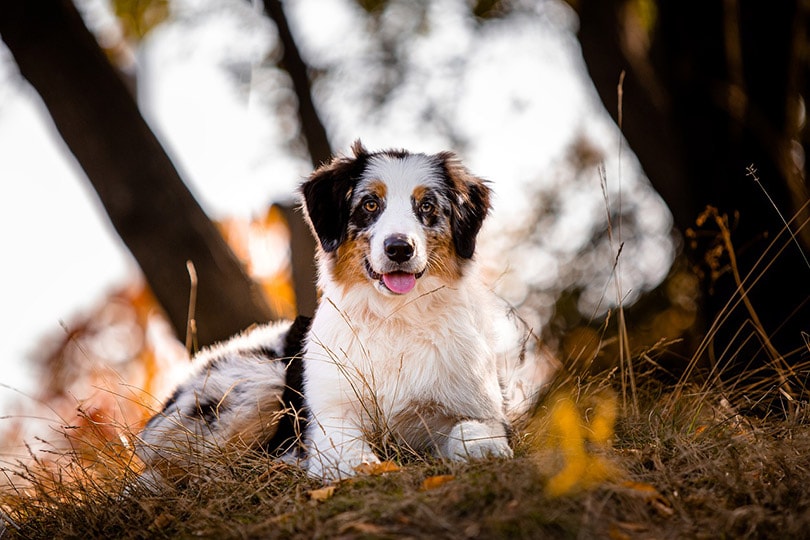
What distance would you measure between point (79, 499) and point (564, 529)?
7.19 ft

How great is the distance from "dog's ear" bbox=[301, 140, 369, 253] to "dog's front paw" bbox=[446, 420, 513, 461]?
3.94ft

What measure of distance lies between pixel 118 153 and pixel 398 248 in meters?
2.85

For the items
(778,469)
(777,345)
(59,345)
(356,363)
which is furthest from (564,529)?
(59,345)

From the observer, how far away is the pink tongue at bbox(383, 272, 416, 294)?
162 inches

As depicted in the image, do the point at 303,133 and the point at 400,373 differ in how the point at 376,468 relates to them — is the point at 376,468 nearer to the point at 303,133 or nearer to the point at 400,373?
the point at 400,373

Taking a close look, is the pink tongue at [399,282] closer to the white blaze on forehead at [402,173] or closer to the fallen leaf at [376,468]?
the white blaze on forehead at [402,173]

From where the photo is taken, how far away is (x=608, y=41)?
7551 mm

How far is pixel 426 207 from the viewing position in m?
4.36

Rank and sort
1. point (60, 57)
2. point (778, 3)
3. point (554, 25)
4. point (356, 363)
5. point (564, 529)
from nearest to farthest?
point (564, 529)
point (356, 363)
point (60, 57)
point (778, 3)
point (554, 25)

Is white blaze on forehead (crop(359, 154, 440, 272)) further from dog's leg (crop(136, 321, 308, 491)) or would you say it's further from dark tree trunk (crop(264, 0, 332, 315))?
dark tree trunk (crop(264, 0, 332, 315))

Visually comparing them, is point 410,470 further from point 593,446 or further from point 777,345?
point 777,345

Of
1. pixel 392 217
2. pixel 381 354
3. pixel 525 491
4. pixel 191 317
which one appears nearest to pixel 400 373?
pixel 381 354

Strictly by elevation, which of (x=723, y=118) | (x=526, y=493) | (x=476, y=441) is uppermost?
(x=526, y=493)

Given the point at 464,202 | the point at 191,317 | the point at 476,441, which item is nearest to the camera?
the point at 476,441
